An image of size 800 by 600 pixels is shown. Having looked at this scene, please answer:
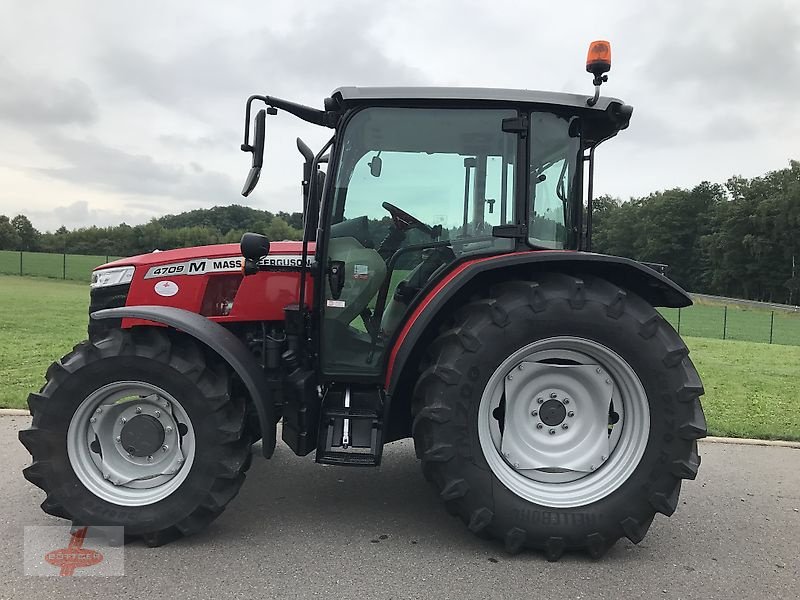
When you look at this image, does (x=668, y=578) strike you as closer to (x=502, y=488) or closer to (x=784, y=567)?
(x=784, y=567)

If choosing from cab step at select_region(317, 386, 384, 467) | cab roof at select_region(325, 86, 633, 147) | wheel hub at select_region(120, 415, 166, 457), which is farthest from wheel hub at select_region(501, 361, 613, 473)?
wheel hub at select_region(120, 415, 166, 457)

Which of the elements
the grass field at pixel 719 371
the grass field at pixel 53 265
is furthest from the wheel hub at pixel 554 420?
the grass field at pixel 53 265

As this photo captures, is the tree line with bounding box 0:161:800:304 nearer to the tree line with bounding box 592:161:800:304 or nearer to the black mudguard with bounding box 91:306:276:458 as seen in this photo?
the tree line with bounding box 592:161:800:304

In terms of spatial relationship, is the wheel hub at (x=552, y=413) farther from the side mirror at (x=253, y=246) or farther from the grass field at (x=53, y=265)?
the grass field at (x=53, y=265)

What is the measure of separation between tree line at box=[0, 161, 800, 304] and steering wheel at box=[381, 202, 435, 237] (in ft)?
117

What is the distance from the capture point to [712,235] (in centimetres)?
5791

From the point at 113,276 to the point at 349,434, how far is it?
172 cm

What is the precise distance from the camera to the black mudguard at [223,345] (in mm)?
2955

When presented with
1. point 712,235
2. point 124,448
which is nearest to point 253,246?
point 124,448

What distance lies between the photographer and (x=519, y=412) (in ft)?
10.0

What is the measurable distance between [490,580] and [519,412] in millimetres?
809

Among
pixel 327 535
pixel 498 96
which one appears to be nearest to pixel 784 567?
pixel 327 535

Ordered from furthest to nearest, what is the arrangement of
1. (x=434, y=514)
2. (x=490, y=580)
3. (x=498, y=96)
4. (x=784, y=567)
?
(x=434, y=514) < (x=498, y=96) < (x=784, y=567) < (x=490, y=580)

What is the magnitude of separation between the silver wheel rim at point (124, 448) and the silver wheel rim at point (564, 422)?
1510 mm
